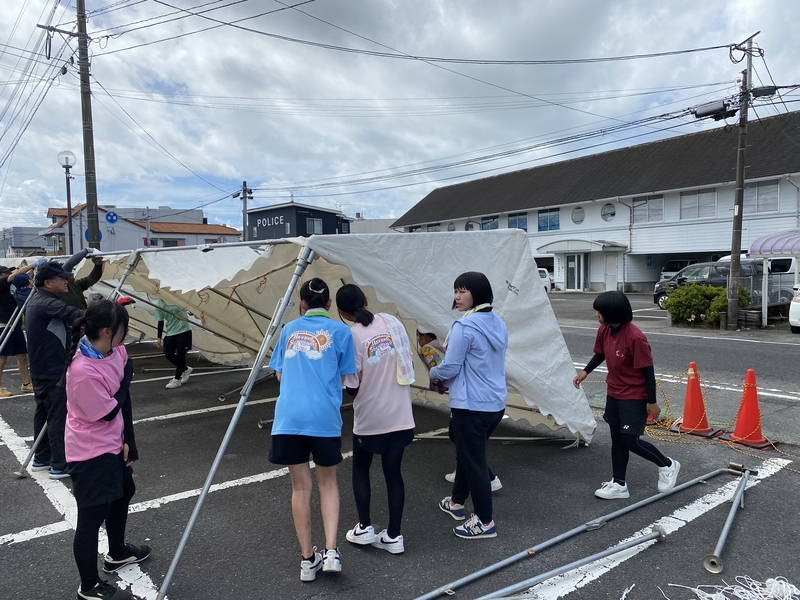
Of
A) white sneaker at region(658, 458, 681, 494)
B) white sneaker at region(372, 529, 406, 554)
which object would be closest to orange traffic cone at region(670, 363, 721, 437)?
white sneaker at region(658, 458, 681, 494)

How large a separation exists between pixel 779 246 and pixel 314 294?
15.0 meters

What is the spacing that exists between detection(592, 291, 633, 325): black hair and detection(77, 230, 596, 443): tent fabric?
857 mm

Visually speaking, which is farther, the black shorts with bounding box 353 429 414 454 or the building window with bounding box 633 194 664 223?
the building window with bounding box 633 194 664 223

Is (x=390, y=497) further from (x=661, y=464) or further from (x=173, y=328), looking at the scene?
(x=173, y=328)

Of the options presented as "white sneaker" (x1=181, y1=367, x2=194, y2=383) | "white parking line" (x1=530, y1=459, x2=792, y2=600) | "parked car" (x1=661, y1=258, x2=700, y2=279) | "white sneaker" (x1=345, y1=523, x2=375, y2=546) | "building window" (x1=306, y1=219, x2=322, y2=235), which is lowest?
"white parking line" (x1=530, y1=459, x2=792, y2=600)

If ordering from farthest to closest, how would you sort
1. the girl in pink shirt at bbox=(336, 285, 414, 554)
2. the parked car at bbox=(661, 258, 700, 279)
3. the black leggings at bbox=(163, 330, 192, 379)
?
the parked car at bbox=(661, 258, 700, 279)
the black leggings at bbox=(163, 330, 192, 379)
the girl in pink shirt at bbox=(336, 285, 414, 554)

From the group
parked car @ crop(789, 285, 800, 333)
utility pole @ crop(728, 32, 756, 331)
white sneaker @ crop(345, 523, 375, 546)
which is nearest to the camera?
white sneaker @ crop(345, 523, 375, 546)

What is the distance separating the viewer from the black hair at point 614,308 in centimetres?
387

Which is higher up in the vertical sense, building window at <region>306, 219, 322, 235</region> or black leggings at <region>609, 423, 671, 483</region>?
building window at <region>306, 219, 322, 235</region>

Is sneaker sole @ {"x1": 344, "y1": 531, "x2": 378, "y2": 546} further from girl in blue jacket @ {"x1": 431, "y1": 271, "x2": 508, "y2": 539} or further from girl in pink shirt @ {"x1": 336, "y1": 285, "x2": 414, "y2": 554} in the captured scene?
girl in blue jacket @ {"x1": 431, "y1": 271, "x2": 508, "y2": 539}

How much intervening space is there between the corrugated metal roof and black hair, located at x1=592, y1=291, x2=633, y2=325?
81.2 feet

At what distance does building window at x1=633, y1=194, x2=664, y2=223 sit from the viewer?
2842 centimetres

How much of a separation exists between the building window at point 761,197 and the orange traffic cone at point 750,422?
940 inches

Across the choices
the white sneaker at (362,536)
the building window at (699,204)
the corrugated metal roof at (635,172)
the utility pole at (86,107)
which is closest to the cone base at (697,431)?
the white sneaker at (362,536)
